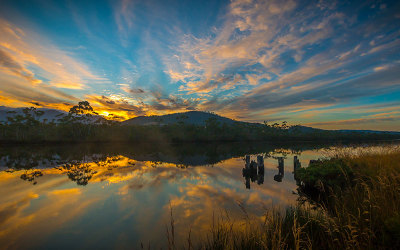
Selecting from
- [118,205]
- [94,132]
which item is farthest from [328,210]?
[94,132]

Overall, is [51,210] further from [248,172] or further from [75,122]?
[75,122]

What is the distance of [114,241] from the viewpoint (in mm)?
6438

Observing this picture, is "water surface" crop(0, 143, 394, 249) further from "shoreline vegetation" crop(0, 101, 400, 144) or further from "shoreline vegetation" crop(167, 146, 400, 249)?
"shoreline vegetation" crop(0, 101, 400, 144)

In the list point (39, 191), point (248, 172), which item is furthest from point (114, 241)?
point (248, 172)

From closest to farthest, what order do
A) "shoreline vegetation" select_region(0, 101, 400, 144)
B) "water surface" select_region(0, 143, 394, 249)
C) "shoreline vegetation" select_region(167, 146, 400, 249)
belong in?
"shoreline vegetation" select_region(167, 146, 400, 249) → "water surface" select_region(0, 143, 394, 249) → "shoreline vegetation" select_region(0, 101, 400, 144)

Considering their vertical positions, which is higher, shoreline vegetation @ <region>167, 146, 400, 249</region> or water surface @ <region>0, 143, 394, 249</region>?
shoreline vegetation @ <region>167, 146, 400, 249</region>

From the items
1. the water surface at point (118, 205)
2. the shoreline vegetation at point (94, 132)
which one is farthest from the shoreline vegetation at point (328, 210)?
the shoreline vegetation at point (94, 132)

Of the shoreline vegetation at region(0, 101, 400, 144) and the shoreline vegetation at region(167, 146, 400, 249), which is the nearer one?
the shoreline vegetation at region(167, 146, 400, 249)

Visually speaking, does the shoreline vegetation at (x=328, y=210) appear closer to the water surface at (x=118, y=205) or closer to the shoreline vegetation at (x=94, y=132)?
the water surface at (x=118, y=205)

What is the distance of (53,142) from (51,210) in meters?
75.6

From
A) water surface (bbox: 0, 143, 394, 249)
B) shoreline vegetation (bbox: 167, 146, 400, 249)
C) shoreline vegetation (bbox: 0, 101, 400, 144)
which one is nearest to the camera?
shoreline vegetation (bbox: 167, 146, 400, 249)

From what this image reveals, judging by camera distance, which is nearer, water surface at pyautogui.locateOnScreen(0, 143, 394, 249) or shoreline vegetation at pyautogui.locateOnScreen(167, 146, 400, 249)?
shoreline vegetation at pyautogui.locateOnScreen(167, 146, 400, 249)

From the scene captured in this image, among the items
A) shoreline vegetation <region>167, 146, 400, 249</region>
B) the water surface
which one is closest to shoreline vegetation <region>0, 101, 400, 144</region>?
the water surface

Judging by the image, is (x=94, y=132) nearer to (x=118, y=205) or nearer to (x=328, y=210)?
(x=118, y=205)
